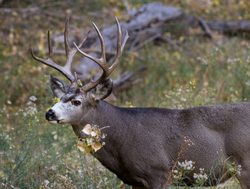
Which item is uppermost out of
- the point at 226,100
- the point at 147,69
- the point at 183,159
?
the point at 183,159

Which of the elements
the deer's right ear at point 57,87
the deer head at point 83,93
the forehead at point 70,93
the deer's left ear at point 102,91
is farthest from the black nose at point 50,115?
the deer's right ear at point 57,87

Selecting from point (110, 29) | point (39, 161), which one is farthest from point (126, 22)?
point (39, 161)

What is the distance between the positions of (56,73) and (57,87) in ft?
10.2

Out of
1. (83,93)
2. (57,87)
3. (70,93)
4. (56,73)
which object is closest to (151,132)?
(83,93)

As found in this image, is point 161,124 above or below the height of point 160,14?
above

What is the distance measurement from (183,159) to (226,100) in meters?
3.63

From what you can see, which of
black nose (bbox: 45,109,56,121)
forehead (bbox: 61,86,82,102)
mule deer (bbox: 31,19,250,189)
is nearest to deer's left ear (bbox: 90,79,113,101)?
mule deer (bbox: 31,19,250,189)

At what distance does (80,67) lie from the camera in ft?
43.2

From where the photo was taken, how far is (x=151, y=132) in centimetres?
767

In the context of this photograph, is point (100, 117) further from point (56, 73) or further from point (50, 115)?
point (56, 73)

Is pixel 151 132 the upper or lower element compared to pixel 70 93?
lower

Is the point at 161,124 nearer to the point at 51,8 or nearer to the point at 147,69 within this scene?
the point at 147,69

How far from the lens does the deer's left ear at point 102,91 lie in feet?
25.5

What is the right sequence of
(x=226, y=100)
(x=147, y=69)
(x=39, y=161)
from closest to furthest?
(x=39, y=161)
(x=226, y=100)
(x=147, y=69)
